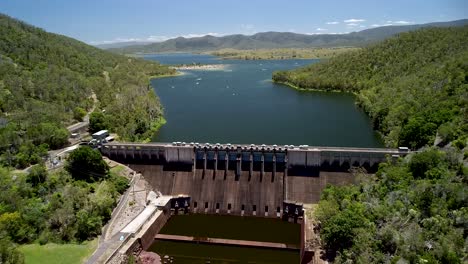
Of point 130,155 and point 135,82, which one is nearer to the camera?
point 130,155

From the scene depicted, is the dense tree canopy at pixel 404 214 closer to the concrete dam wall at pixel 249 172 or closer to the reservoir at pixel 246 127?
the concrete dam wall at pixel 249 172

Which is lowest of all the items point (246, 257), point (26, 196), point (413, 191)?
point (246, 257)

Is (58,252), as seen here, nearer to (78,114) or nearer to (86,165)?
(86,165)

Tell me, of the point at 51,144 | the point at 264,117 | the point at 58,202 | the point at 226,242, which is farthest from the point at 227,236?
the point at 264,117

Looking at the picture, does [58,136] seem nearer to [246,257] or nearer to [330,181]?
[246,257]

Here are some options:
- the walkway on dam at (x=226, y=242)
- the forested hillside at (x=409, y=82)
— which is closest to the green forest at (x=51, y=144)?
the walkway on dam at (x=226, y=242)

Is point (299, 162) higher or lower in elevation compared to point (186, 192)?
higher

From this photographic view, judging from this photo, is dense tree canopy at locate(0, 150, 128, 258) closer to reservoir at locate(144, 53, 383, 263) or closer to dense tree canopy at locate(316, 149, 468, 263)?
reservoir at locate(144, 53, 383, 263)

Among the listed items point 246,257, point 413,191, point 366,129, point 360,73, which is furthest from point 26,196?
point 360,73

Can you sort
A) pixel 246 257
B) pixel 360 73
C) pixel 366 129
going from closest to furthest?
pixel 246 257 → pixel 366 129 → pixel 360 73
